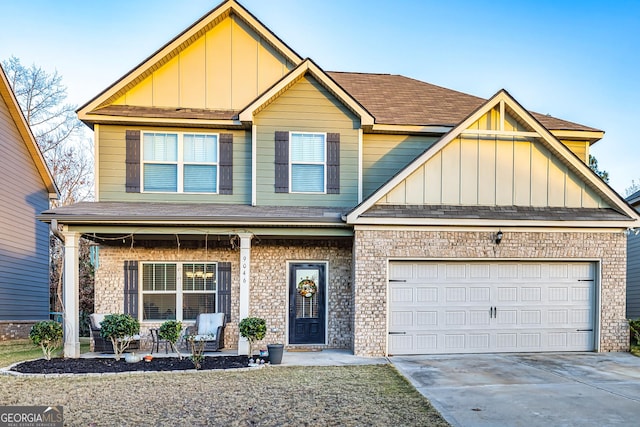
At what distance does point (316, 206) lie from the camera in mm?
11078

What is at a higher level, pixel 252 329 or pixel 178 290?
pixel 178 290

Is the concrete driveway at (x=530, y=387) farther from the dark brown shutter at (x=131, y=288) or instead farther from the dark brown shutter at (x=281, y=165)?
the dark brown shutter at (x=131, y=288)

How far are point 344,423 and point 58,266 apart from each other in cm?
2141

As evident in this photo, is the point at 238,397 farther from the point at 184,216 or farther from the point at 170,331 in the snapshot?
the point at 184,216

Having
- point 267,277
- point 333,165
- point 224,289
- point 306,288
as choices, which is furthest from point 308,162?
point 224,289

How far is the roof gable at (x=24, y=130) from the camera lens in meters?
13.9

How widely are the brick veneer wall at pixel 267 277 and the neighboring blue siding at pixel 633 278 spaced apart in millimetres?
9871

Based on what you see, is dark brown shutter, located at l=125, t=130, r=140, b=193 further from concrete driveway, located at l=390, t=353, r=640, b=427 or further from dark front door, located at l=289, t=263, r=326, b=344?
concrete driveway, located at l=390, t=353, r=640, b=427

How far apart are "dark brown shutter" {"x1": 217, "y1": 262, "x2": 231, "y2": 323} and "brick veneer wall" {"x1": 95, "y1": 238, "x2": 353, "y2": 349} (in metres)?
0.10

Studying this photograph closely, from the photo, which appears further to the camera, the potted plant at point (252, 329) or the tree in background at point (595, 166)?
the tree in background at point (595, 166)

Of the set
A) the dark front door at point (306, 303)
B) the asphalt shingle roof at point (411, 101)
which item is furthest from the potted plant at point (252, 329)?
the asphalt shingle roof at point (411, 101)

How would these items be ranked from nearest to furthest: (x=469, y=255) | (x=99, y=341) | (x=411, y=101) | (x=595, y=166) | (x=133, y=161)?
(x=469, y=255) < (x=99, y=341) < (x=133, y=161) < (x=411, y=101) < (x=595, y=166)

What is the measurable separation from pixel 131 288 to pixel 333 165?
5.61 meters

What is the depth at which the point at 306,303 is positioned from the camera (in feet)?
36.5
